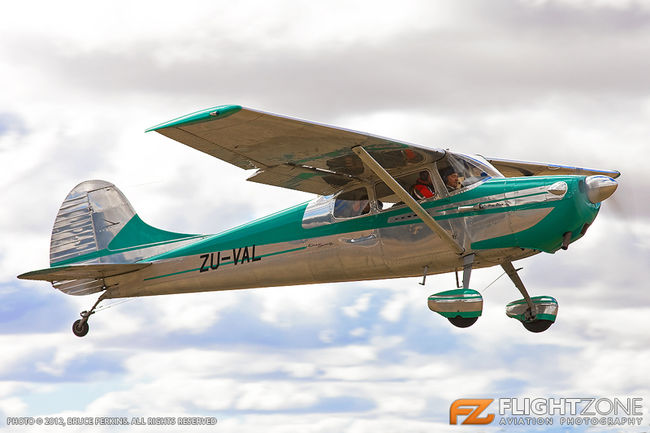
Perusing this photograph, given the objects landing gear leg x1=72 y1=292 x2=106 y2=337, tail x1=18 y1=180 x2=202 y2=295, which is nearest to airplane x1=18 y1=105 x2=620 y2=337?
tail x1=18 y1=180 x2=202 y2=295

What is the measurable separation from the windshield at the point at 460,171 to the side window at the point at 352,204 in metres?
1.20

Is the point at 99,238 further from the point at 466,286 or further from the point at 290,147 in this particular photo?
the point at 466,286

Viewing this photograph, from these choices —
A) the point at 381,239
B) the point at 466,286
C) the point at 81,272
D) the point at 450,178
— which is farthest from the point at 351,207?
the point at 81,272

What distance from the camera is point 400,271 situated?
11695 millimetres

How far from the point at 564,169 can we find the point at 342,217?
173 inches

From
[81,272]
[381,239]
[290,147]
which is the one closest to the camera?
[290,147]

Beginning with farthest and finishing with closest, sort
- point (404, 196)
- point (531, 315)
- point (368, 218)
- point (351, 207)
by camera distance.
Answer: point (531, 315) < point (351, 207) < point (368, 218) < point (404, 196)

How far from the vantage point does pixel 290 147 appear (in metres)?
10.9

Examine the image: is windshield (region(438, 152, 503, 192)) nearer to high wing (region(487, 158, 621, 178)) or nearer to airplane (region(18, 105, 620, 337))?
airplane (region(18, 105, 620, 337))

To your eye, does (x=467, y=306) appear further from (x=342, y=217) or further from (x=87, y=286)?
(x=87, y=286)

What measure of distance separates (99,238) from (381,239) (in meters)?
5.73

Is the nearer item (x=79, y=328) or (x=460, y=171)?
(x=460, y=171)

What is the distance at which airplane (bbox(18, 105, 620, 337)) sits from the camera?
10.7m

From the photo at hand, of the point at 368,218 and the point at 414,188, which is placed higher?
the point at 414,188
